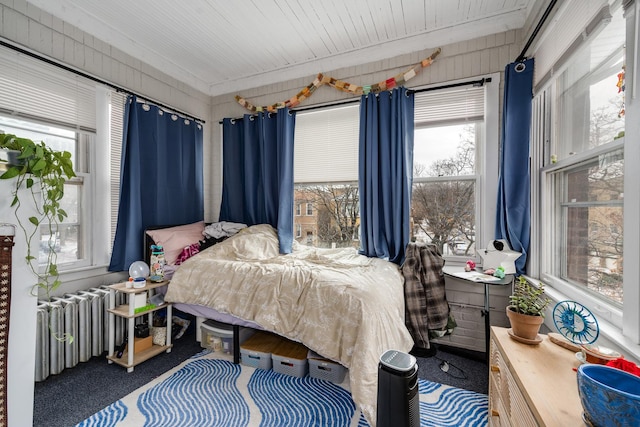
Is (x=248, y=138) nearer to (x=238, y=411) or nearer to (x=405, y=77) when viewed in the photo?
(x=405, y=77)

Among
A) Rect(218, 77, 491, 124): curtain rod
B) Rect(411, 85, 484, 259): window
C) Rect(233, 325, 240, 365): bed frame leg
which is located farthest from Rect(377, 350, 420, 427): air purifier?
Rect(218, 77, 491, 124): curtain rod

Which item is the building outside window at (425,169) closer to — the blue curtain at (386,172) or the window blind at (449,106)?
the window blind at (449,106)

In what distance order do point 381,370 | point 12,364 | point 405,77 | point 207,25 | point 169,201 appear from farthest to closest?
point 169,201, point 405,77, point 207,25, point 12,364, point 381,370

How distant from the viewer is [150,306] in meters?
2.28

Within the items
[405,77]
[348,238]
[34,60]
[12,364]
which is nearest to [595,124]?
[405,77]

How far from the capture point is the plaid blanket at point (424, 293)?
2.22 m

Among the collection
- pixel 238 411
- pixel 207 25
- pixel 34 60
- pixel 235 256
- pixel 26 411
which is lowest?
pixel 238 411

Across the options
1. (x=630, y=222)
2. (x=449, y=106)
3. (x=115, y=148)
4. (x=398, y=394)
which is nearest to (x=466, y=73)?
(x=449, y=106)

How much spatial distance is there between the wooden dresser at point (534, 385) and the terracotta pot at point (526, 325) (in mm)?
39

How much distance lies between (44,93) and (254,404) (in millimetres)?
2708

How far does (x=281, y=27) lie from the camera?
2516 mm

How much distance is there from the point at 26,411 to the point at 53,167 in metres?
1.14

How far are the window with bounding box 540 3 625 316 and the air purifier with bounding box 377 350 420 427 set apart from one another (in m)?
1.03

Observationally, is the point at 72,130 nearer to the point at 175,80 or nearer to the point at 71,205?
the point at 71,205
